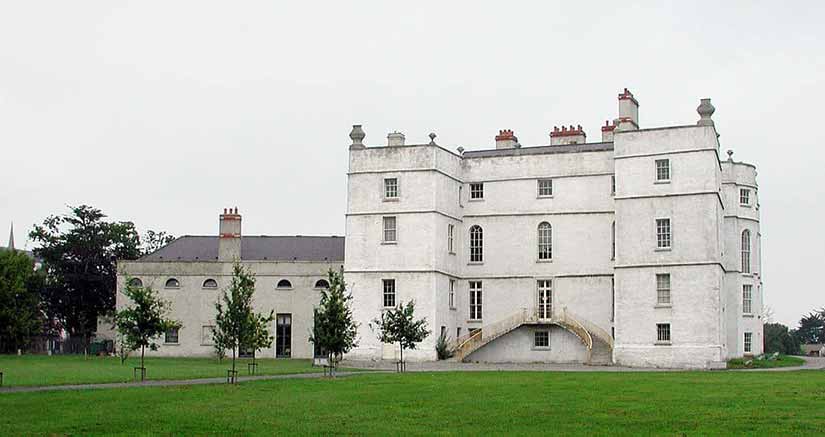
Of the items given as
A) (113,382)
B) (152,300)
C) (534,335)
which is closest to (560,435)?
(113,382)

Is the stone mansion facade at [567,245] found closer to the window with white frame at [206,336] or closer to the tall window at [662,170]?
the tall window at [662,170]

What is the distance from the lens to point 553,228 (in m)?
60.0

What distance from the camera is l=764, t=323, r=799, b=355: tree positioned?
90.8 metres

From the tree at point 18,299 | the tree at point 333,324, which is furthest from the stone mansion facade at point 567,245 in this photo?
the tree at point 18,299

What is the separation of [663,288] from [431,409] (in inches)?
1276

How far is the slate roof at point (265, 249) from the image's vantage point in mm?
70500

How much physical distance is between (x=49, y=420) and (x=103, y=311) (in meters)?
57.8

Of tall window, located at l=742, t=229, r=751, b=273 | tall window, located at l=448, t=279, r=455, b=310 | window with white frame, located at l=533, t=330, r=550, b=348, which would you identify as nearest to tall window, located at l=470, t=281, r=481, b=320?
tall window, located at l=448, t=279, r=455, b=310

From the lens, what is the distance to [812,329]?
108 metres

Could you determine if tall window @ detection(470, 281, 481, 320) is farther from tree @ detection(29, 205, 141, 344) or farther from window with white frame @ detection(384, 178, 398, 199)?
tree @ detection(29, 205, 141, 344)

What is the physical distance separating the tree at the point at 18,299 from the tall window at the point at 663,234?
1544 inches

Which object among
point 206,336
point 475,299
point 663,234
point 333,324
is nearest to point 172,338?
point 206,336

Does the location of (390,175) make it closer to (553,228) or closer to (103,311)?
(553,228)

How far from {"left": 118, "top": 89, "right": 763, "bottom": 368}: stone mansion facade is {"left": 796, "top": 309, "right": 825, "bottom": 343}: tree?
46.5m
